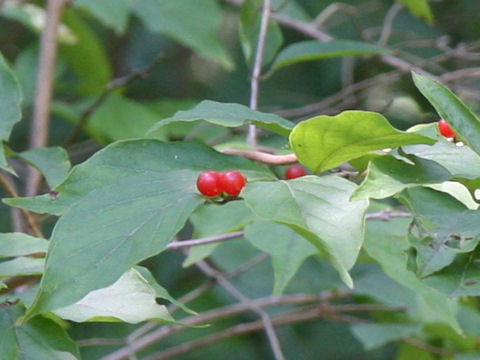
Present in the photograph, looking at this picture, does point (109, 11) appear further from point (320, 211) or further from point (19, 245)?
point (320, 211)

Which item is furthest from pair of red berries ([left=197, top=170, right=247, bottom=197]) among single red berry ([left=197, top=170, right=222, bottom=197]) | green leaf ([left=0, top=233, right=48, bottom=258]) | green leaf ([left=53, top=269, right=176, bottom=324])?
green leaf ([left=0, top=233, right=48, bottom=258])

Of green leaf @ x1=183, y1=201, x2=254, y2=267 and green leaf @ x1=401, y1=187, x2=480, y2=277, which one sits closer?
green leaf @ x1=401, y1=187, x2=480, y2=277

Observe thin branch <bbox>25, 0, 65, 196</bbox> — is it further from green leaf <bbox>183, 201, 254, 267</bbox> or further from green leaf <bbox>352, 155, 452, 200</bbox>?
green leaf <bbox>352, 155, 452, 200</bbox>

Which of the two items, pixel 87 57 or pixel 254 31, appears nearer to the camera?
pixel 254 31

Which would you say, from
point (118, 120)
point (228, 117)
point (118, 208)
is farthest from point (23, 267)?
point (118, 120)

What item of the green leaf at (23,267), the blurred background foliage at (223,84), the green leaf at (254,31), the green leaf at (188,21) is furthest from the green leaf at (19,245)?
the green leaf at (188,21)

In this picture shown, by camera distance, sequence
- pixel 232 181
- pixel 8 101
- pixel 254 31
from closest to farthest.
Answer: pixel 232 181, pixel 8 101, pixel 254 31

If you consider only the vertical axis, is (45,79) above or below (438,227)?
below
